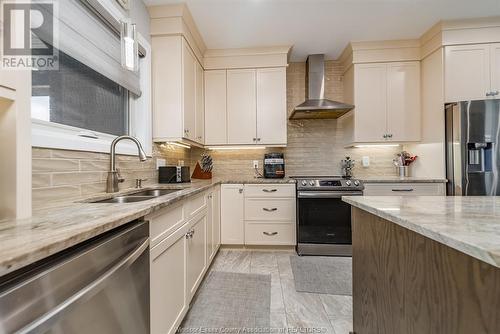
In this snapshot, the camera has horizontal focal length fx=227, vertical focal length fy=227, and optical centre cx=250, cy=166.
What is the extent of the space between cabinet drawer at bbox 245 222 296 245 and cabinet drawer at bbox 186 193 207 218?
3.06 ft

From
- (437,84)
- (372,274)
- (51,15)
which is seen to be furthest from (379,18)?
(51,15)

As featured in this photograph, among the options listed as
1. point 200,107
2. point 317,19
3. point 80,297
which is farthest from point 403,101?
point 80,297

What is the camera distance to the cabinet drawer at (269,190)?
2.76 meters

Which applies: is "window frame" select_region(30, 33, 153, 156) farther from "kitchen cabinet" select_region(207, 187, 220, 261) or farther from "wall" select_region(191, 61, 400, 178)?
"wall" select_region(191, 61, 400, 178)

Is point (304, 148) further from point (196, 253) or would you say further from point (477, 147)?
point (196, 253)

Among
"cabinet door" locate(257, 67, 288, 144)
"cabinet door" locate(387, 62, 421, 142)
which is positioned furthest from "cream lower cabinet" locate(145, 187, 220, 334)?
"cabinet door" locate(387, 62, 421, 142)

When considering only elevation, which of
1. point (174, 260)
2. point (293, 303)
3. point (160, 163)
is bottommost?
point (293, 303)

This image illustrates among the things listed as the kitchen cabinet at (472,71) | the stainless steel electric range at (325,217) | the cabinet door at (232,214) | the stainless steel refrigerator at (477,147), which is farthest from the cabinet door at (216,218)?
the kitchen cabinet at (472,71)

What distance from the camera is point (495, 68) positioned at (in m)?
2.53

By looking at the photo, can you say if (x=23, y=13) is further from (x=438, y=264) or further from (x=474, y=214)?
(x=474, y=214)

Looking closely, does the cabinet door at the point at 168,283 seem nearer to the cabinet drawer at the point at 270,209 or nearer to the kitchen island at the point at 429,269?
the kitchen island at the point at 429,269

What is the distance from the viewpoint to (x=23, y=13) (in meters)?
0.84

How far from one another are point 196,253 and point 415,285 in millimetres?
1419

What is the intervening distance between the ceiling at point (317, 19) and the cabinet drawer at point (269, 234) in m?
2.28
